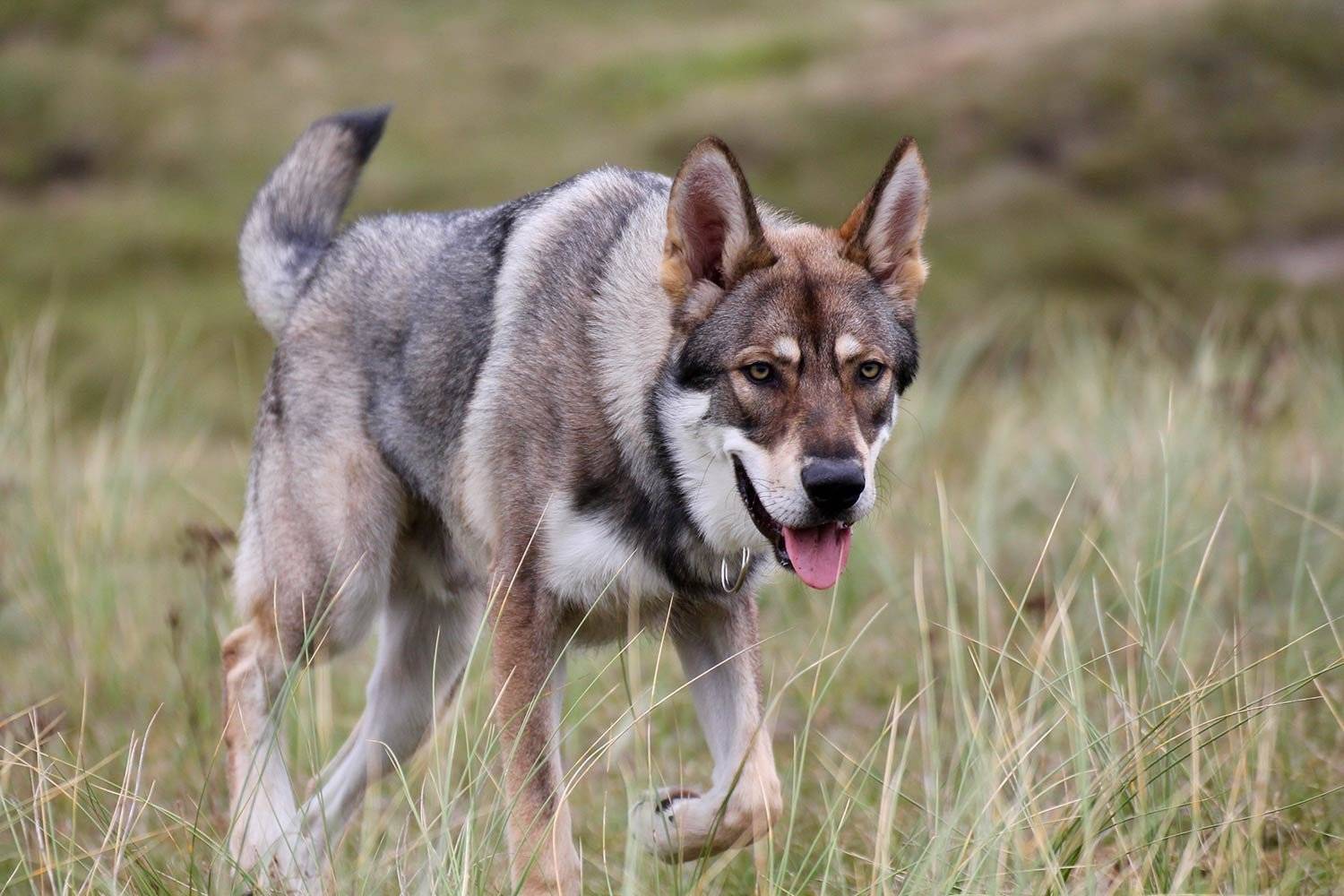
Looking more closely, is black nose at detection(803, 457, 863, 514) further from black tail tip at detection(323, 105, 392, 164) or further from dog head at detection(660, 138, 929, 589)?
black tail tip at detection(323, 105, 392, 164)

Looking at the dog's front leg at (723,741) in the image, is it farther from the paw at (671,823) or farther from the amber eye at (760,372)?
the amber eye at (760,372)

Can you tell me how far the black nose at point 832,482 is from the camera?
346 centimetres

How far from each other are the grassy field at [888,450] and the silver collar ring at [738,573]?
0.28 m

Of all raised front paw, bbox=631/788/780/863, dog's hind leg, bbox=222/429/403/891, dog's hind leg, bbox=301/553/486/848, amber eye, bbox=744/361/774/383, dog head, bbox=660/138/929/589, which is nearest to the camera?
dog head, bbox=660/138/929/589

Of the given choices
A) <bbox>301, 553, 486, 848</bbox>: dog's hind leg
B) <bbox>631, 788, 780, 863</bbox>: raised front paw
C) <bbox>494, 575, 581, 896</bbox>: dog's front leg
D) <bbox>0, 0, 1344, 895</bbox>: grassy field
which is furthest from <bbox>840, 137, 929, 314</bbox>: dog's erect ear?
<bbox>301, 553, 486, 848</bbox>: dog's hind leg

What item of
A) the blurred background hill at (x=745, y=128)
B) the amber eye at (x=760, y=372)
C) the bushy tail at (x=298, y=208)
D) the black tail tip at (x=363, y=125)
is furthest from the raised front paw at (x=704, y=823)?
the blurred background hill at (x=745, y=128)

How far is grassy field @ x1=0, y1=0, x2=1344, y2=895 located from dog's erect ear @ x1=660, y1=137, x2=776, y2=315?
890mm

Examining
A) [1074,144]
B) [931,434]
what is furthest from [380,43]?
[931,434]

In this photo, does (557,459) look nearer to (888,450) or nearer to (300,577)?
(300,577)

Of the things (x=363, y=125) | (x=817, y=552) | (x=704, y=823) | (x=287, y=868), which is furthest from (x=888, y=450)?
(x=287, y=868)

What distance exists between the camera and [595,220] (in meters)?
4.34

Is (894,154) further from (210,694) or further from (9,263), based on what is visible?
(9,263)

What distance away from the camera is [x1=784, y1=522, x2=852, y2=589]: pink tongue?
3.62 meters

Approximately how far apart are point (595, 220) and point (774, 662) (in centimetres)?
221
